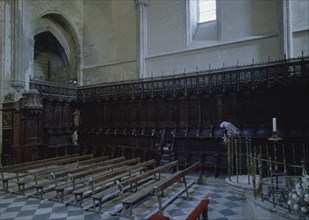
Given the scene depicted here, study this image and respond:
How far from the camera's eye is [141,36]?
13.9 m

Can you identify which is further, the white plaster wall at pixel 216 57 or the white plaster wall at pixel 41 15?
the white plaster wall at pixel 41 15

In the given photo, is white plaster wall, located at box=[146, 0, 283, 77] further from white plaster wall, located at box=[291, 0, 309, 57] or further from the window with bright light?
the window with bright light

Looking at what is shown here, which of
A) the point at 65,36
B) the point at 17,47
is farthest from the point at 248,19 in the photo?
the point at 65,36

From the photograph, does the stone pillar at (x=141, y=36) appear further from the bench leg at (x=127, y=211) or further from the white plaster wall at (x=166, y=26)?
the bench leg at (x=127, y=211)

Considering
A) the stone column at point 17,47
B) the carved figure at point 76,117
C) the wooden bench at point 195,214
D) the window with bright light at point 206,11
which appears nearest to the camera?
the wooden bench at point 195,214

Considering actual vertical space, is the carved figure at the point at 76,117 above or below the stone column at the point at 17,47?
below

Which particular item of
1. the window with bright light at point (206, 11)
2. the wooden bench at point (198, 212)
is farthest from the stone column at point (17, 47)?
the wooden bench at point (198, 212)

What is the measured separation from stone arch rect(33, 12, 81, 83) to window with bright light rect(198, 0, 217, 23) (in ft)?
28.3

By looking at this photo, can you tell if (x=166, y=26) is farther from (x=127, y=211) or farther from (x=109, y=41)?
(x=127, y=211)

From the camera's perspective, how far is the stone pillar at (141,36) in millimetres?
13836

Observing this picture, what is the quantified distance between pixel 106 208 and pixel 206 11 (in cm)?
1157

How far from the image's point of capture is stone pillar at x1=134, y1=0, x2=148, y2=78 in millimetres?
13836

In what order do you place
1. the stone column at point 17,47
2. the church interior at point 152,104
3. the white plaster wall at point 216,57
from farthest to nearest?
the stone column at point 17,47
the white plaster wall at point 216,57
the church interior at point 152,104

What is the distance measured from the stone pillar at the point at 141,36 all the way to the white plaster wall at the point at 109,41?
0.59m
